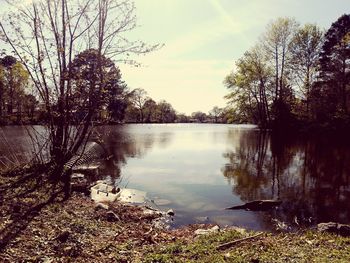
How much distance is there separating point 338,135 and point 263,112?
75.4 ft

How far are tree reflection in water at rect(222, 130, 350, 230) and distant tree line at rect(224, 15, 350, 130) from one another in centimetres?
2051

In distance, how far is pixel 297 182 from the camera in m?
16.2

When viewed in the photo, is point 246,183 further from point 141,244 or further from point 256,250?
point 141,244

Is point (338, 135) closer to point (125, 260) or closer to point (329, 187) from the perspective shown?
Answer: point (329, 187)

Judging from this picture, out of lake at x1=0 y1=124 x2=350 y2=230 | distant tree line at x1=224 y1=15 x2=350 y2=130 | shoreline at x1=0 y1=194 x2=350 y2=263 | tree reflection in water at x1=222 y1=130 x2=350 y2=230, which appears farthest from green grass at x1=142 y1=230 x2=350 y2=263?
distant tree line at x1=224 y1=15 x2=350 y2=130

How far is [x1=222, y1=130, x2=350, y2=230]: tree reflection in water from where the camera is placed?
1129cm

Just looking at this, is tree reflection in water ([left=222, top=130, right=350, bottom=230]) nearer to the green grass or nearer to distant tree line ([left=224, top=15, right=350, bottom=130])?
the green grass

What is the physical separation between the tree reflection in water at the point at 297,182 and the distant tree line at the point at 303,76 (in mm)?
20510

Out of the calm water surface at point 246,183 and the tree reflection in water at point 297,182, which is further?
the tree reflection in water at point 297,182

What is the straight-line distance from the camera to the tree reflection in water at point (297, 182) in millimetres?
11289

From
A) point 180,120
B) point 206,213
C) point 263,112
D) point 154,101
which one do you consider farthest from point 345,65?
point 180,120

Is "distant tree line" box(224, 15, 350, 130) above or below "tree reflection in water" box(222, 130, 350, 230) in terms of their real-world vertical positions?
above

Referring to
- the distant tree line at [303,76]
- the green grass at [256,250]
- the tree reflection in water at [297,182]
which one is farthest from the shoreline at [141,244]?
the distant tree line at [303,76]

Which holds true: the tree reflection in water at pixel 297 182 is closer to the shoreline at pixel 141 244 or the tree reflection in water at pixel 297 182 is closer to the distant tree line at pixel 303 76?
the shoreline at pixel 141 244
